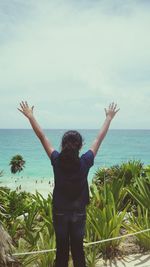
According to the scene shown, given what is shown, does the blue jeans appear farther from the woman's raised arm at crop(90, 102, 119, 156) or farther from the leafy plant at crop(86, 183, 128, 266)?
the leafy plant at crop(86, 183, 128, 266)

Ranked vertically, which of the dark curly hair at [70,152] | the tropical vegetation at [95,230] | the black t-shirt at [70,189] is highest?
the dark curly hair at [70,152]

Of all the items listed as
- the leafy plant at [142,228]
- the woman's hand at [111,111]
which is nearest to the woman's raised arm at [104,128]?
the woman's hand at [111,111]

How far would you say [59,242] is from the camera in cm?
478

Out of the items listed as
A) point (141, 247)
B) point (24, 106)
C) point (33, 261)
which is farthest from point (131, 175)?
point (24, 106)

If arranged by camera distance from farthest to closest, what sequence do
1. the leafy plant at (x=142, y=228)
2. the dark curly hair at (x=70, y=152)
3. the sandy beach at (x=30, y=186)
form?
the sandy beach at (x=30, y=186) → the leafy plant at (x=142, y=228) → the dark curly hair at (x=70, y=152)

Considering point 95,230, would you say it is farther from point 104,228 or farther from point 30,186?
point 30,186

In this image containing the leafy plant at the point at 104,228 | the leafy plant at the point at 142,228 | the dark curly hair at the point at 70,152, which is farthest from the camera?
the leafy plant at the point at 142,228

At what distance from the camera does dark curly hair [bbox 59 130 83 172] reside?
4.66 m

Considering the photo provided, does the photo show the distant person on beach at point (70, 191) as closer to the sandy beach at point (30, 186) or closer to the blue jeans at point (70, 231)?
the blue jeans at point (70, 231)

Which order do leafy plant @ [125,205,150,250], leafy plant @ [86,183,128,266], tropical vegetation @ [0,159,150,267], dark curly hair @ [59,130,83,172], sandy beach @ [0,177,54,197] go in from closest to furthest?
dark curly hair @ [59,130,83,172]
tropical vegetation @ [0,159,150,267]
leafy plant @ [86,183,128,266]
leafy plant @ [125,205,150,250]
sandy beach @ [0,177,54,197]

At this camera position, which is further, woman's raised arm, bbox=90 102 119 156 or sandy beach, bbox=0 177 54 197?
sandy beach, bbox=0 177 54 197

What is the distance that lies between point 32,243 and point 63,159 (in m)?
3.28

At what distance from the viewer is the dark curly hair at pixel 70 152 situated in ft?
15.3

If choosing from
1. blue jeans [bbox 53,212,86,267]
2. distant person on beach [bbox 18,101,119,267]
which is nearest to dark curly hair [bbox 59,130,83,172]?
distant person on beach [bbox 18,101,119,267]
